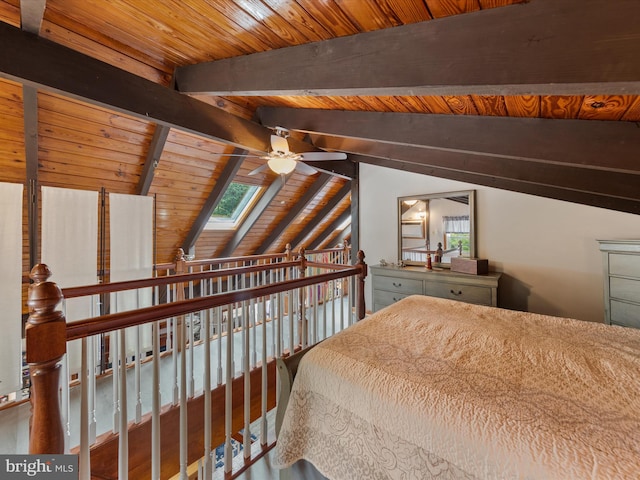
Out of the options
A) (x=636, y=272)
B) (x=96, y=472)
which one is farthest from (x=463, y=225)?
(x=96, y=472)

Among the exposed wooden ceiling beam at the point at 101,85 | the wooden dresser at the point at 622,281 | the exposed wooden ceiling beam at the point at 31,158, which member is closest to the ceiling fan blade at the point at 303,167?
the exposed wooden ceiling beam at the point at 101,85

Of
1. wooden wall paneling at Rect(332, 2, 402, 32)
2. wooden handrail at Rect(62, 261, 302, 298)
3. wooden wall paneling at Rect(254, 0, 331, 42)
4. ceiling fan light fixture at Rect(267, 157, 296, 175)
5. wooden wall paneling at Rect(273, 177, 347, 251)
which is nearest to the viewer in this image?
wooden wall paneling at Rect(332, 2, 402, 32)

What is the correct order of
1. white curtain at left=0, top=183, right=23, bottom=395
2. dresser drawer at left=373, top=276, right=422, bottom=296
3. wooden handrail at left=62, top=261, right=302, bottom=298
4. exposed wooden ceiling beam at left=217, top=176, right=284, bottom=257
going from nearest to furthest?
wooden handrail at left=62, top=261, right=302, bottom=298 → white curtain at left=0, top=183, right=23, bottom=395 → dresser drawer at left=373, top=276, right=422, bottom=296 → exposed wooden ceiling beam at left=217, top=176, right=284, bottom=257

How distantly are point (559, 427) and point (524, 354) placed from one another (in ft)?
1.77

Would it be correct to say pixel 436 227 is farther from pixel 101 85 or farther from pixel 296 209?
pixel 101 85

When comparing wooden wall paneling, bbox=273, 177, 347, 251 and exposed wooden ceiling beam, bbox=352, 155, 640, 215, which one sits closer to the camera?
exposed wooden ceiling beam, bbox=352, 155, 640, 215

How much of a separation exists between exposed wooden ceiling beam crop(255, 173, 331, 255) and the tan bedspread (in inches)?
141

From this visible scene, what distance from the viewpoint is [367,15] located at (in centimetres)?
112

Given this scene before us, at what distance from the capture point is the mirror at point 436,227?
347 cm

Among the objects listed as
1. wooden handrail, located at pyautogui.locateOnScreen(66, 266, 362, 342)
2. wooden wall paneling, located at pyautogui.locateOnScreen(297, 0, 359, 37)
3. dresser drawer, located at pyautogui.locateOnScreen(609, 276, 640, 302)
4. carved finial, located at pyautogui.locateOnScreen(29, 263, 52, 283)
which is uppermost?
wooden wall paneling, located at pyautogui.locateOnScreen(297, 0, 359, 37)

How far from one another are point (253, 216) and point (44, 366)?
407cm

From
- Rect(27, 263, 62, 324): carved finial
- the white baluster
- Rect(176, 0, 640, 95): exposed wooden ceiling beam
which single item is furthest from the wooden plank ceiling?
the white baluster

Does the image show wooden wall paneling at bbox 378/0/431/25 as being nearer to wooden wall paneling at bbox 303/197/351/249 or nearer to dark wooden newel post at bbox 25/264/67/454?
dark wooden newel post at bbox 25/264/67/454

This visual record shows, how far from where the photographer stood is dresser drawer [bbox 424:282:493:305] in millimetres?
2967
